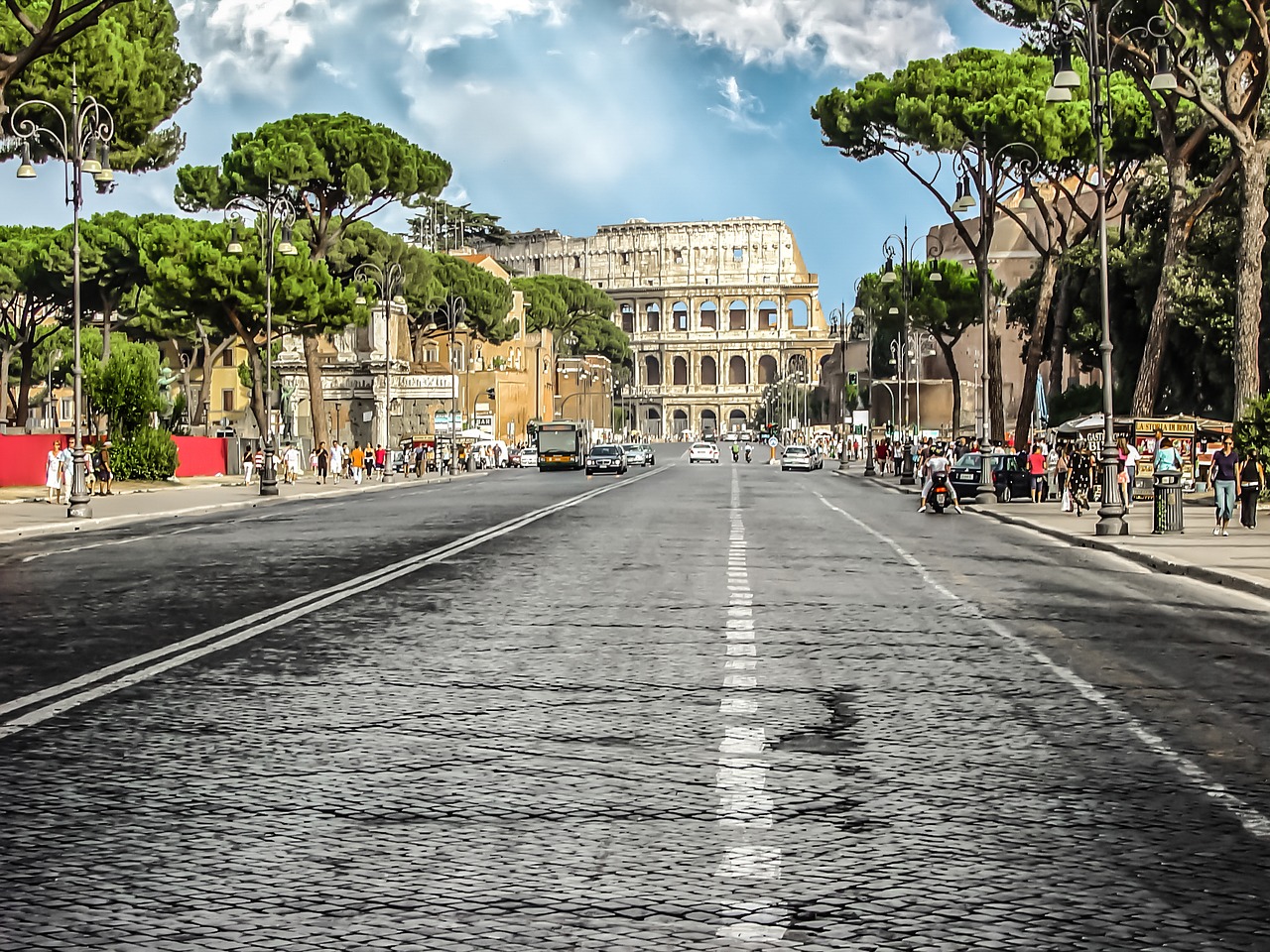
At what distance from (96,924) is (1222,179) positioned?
41596mm

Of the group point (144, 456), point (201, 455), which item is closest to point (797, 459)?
point (201, 455)

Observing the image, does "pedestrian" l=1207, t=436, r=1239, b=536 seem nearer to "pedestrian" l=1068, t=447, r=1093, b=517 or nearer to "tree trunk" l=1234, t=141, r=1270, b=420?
"pedestrian" l=1068, t=447, r=1093, b=517

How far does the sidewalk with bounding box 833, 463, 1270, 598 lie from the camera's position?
1961 cm

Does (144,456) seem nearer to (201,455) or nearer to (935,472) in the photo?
(201,455)

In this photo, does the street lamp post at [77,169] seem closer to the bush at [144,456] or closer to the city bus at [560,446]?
the bush at [144,456]

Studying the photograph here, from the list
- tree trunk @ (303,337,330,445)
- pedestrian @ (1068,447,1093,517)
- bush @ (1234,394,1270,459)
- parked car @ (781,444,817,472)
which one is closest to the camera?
bush @ (1234,394,1270,459)

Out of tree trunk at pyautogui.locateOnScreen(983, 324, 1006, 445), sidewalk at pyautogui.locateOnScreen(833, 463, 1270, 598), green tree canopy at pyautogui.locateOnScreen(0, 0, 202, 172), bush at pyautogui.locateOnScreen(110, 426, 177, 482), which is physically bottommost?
sidewalk at pyautogui.locateOnScreen(833, 463, 1270, 598)

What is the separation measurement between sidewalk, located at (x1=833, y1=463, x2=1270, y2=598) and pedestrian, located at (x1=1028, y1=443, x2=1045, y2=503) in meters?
2.90

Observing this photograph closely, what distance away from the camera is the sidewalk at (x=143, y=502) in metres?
32.7

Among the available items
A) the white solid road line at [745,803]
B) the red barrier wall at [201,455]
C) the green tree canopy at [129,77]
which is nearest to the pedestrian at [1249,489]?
the white solid road line at [745,803]

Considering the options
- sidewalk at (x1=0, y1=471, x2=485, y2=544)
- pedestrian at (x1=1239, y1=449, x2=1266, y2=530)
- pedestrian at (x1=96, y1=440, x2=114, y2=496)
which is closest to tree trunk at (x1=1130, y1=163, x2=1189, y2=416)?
pedestrian at (x1=1239, y1=449, x2=1266, y2=530)

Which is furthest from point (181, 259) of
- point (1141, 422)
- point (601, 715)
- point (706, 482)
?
point (601, 715)

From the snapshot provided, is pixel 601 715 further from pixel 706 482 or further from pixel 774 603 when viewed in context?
pixel 706 482

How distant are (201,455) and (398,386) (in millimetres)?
31482
